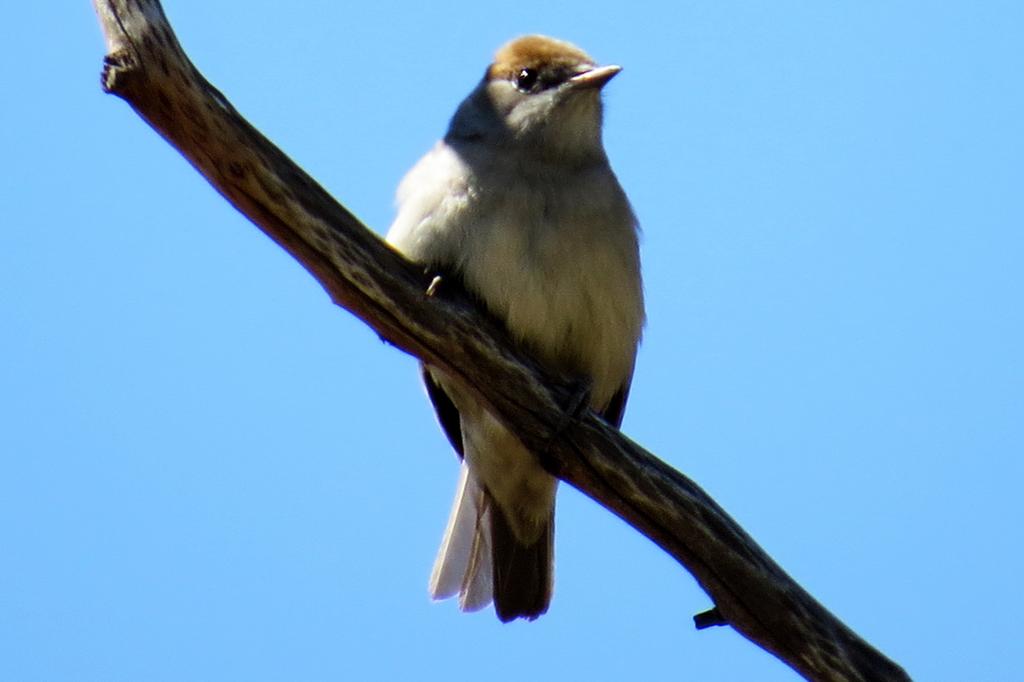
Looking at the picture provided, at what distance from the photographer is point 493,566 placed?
6.36 meters

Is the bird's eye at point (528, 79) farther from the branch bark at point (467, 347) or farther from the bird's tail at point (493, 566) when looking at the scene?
the bird's tail at point (493, 566)

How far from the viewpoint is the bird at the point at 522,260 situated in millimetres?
5344

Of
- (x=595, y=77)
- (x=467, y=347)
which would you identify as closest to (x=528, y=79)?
(x=595, y=77)

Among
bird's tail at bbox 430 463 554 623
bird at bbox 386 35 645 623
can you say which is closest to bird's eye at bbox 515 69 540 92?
bird at bbox 386 35 645 623

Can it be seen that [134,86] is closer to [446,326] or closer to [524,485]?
[446,326]

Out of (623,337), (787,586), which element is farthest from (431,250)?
(787,586)

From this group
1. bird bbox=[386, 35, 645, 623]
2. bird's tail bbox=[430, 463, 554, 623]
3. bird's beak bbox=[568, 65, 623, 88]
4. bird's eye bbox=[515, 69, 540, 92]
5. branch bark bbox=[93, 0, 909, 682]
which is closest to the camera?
branch bark bbox=[93, 0, 909, 682]

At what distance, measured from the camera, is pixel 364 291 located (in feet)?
15.7

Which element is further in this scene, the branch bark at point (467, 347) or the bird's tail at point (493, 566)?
the bird's tail at point (493, 566)

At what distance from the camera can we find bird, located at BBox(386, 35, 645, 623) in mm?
5344

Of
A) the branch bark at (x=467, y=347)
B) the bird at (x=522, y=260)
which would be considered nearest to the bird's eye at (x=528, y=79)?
the bird at (x=522, y=260)

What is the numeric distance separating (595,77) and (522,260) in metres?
1.08

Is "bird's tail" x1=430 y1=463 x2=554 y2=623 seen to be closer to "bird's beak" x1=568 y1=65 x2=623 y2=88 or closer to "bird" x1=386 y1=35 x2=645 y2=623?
"bird" x1=386 y1=35 x2=645 y2=623

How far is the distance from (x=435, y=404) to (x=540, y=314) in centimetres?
105
